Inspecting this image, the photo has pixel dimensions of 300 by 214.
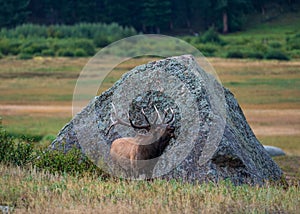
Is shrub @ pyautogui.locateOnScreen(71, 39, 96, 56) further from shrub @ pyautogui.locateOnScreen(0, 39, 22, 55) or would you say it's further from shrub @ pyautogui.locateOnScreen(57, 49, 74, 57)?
shrub @ pyautogui.locateOnScreen(0, 39, 22, 55)

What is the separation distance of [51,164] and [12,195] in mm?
2912

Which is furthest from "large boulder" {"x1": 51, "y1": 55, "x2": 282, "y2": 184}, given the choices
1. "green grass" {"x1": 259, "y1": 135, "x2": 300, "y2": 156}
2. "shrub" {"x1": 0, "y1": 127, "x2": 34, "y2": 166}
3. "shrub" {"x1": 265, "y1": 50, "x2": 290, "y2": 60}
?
"shrub" {"x1": 265, "y1": 50, "x2": 290, "y2": 60}

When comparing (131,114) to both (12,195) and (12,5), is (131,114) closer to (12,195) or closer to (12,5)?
(12,195)

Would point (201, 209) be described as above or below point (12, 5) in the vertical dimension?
above

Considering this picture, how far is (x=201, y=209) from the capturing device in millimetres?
10125

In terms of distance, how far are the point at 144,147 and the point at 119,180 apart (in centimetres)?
69

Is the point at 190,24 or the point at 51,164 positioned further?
the point at 190,24

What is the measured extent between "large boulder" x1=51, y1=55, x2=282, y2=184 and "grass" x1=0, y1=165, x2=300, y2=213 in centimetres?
111

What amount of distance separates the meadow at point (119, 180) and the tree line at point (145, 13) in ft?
89.6

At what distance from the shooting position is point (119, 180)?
13008mm

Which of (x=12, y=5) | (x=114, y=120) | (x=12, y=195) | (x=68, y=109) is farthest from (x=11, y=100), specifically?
(x=12, y=5)

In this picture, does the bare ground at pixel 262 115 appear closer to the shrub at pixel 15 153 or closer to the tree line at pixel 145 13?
the shrub at pixel 15 153

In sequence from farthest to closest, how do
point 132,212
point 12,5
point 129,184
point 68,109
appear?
point 12,5 → point 68,109 → point 129,184 → point 132,212

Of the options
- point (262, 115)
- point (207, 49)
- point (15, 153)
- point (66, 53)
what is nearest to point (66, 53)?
point (66, 53)
